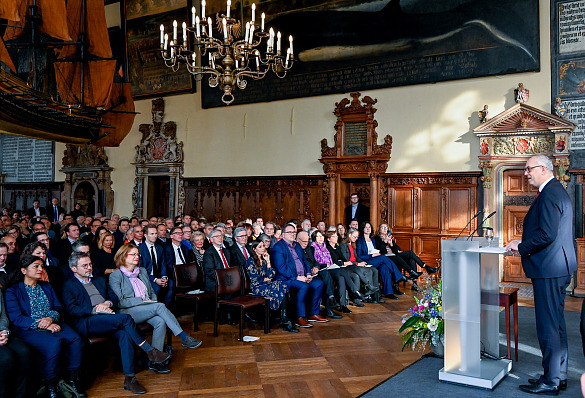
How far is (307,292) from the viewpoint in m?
6.04

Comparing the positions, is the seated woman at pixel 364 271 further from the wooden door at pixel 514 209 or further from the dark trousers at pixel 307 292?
the wooden door at pixel 514 209

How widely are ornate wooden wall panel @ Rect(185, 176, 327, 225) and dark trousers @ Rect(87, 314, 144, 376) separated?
7.29 m

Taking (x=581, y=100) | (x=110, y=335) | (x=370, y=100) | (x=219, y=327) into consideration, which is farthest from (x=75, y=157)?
(x=581, y=100)

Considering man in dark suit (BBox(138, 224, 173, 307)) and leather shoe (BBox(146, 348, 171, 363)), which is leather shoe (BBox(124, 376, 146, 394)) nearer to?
leather shoe (BBox(146, 348, 171, 363))

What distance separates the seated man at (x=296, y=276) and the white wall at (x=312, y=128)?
15.2 feet

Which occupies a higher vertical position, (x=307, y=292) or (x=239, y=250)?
(x=239, y=250)

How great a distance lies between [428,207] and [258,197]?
4273 mm

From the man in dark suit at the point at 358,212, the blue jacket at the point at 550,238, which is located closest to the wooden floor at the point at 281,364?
the blue jacket at the point at 550,238

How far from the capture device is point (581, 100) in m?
8.14

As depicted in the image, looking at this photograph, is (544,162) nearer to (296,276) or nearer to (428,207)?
(296,276)

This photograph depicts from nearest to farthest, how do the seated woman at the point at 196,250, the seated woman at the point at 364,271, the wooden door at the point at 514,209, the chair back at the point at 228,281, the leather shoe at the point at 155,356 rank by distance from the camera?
the leather shoe at the point at 155,356 → the chair back at the point at 228,281 → the seated woman at the point at 196,250 → the seated woman at the point at 364,271 → the wooden door at the point at 514,209

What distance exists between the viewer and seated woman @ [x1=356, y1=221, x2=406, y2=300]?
754 cm

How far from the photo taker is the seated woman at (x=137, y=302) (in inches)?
165

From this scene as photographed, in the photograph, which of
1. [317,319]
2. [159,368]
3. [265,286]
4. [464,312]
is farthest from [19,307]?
[317,319]
